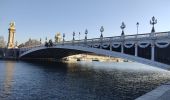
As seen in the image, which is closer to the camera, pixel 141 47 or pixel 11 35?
pixel 141 47

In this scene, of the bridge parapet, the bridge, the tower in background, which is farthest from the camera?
the tower in background

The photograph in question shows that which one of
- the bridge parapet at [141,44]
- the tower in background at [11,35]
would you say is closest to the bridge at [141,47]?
the bridge parapet at [141,44]

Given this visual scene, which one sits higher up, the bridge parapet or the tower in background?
the tower in background

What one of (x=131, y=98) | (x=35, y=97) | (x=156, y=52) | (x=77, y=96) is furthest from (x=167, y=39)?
(x=35, y=97)

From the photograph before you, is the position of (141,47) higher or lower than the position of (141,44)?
lower

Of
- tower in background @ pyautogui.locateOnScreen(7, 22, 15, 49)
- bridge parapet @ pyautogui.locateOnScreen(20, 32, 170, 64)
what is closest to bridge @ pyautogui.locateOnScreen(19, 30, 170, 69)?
bridge parapet @ pyautogui.locateOnScreen(20, 32, 170, 64)

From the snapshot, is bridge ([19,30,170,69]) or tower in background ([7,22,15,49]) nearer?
bridge ([19,30,170,69])

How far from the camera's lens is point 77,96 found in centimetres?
3306

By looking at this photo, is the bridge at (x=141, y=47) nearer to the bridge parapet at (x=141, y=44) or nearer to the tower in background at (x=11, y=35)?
the bridge parapet at (x=141, y=44)

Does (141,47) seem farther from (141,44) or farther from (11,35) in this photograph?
(11,35)

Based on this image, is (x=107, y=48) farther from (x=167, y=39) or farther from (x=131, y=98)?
(x=131, y=98)

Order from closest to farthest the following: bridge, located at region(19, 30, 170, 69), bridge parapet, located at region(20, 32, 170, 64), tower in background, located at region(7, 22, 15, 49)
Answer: bridge, located at region(19, 30, 170, 69) → bridge parapet, located at region(20, 32, 170, 64) → tower in background, located at region(7, 22, 15, 49)

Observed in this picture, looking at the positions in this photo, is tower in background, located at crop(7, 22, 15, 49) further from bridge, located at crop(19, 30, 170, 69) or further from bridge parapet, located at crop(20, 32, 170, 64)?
bridge parapet, located at crop(20, 32, 170, 64)

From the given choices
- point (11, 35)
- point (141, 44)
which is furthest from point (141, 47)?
point (11, 35)
